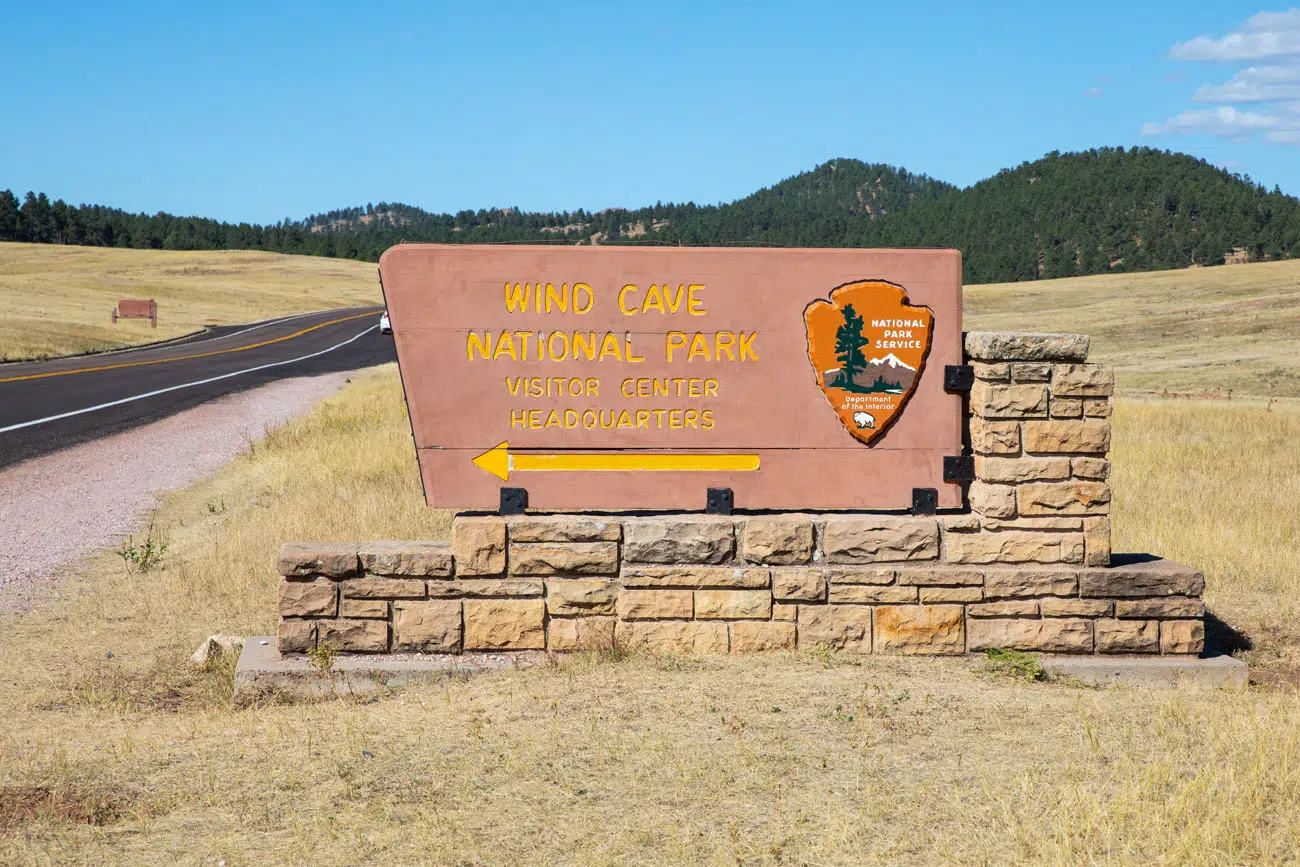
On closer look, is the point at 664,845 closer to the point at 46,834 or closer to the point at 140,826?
the point at 140,826

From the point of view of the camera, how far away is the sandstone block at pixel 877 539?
21.3 feet

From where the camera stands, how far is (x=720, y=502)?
6.62m

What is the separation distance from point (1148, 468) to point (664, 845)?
10.2 m

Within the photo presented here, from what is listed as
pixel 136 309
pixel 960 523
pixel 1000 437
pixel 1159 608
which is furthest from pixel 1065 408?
pixel 136 309

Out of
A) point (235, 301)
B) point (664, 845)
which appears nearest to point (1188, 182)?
point (235, 301)

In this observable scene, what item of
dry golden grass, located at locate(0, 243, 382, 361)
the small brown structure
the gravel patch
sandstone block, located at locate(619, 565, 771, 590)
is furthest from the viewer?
the small brown structure

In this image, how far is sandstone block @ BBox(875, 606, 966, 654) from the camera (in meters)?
6.48

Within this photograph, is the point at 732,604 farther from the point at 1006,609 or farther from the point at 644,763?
the point at 644,763

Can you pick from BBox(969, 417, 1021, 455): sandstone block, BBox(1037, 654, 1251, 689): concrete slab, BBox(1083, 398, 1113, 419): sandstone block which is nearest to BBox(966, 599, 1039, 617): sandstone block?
BBox(1037, 654, 1251, 689): concrete slab

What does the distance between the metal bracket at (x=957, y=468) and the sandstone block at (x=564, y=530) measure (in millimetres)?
1938

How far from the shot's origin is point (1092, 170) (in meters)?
183

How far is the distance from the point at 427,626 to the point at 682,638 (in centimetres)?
144

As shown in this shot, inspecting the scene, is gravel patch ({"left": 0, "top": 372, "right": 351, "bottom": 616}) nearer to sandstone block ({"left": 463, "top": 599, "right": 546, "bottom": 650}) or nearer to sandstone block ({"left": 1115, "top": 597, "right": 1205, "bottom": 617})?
sandstone block ({"left": 463, "top": 599, "right": 546, "bottom": 650})

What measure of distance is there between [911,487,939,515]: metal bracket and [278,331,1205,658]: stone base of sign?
13cm
